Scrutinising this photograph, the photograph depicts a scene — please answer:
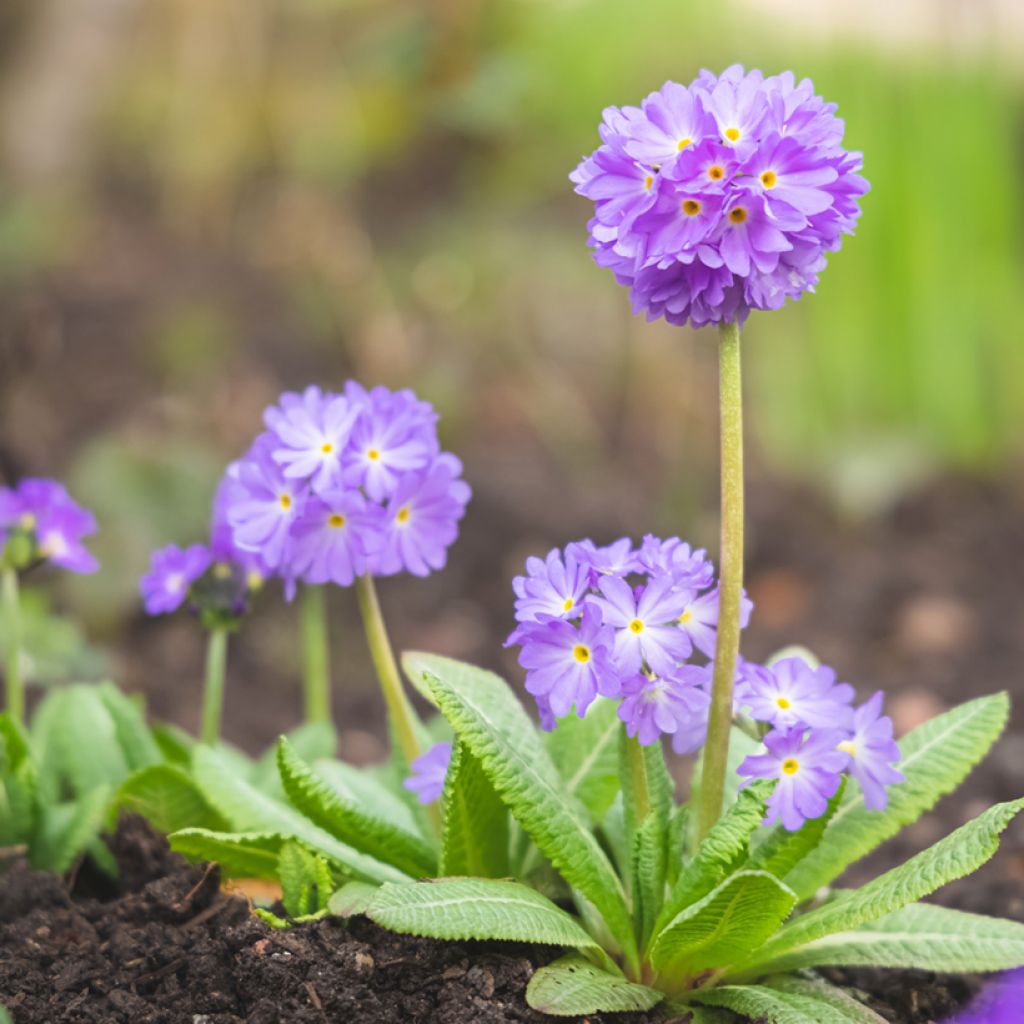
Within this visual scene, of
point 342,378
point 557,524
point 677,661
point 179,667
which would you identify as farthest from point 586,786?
point 342,378

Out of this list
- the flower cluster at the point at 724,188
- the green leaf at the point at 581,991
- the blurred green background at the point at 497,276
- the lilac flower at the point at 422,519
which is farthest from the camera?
the blurred green background at the point at 497,276

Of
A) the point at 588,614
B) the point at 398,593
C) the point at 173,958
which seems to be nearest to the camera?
the point at 588,614

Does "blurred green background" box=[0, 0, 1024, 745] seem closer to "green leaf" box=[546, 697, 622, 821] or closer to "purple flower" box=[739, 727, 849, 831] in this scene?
"green leaf" box=[546, 697, 622, 821]

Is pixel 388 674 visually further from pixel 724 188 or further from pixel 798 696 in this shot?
pixel 724 188

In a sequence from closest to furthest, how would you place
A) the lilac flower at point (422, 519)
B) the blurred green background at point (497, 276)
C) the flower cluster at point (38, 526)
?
1. the lilac flower at point (422, 519)
2. the flower cluster at point (38, 526)
3. the blurred green background at point (497, 276)

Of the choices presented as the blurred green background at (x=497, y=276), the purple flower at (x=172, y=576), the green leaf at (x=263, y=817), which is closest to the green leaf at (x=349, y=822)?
the green leaf at (x=263, y=817)

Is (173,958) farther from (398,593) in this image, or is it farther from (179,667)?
(398,593)

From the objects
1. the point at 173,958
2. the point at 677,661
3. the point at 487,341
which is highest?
the point at 487,341

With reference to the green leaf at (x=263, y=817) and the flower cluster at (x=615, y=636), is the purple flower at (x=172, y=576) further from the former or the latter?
the flower cluster at (x=615, y=636)

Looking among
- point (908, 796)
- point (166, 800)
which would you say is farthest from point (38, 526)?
point (908, 796)
